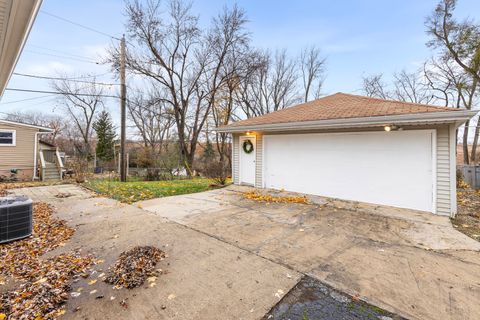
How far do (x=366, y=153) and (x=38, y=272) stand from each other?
7141 mm

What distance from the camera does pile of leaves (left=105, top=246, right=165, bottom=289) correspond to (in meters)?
2.59

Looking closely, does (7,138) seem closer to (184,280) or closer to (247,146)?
(247,146)

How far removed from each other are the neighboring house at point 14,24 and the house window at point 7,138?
1357cm

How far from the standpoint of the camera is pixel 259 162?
8.66 metres

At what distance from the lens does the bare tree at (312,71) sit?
22797 millimetres

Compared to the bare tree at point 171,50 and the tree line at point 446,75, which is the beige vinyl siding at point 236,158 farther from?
the tree line at point 446,75

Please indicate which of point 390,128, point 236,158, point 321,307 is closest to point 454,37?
point 390,128

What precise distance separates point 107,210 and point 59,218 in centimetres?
96

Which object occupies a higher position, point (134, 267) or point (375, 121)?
point (375, 121)

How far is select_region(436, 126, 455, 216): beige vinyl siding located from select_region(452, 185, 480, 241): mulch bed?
0.32 metres

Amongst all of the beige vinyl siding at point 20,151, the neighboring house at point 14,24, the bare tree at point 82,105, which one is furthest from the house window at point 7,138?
the neighboring house at point 14,24

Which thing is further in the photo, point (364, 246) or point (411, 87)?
point (411, 87)

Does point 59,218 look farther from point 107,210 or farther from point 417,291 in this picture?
point 417,291

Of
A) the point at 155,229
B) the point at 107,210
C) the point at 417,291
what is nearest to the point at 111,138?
the point at 107,210
